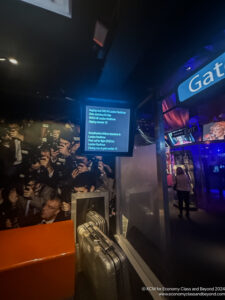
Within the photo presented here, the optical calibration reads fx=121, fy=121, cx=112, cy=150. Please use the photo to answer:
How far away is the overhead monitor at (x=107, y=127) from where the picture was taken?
66.9 inches

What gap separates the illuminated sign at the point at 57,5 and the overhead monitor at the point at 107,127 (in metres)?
0.88

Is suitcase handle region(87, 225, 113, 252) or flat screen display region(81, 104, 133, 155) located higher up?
flat screen display region(81, 104, 133, 155)

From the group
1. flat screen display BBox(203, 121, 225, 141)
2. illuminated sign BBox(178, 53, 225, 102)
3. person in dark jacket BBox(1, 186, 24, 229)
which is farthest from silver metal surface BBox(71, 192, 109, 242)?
flat screen display BBox(203, 121, 225, 141)

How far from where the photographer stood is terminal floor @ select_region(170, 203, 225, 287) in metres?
1.80

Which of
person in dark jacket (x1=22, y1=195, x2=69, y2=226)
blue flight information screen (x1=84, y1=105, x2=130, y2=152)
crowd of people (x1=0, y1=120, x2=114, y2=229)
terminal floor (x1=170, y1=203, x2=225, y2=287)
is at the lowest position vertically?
terminal floor (x1=170, y1=203, x2=225, y2=287)

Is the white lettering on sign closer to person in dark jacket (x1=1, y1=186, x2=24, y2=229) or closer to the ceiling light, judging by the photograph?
the ceiling light

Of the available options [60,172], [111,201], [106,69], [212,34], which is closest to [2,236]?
[60,172]

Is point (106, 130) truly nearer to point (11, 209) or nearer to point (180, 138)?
point (11, 209)

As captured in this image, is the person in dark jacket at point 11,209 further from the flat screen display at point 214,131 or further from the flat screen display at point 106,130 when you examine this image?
the flat screen display at point 214,131

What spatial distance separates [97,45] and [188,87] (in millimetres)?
1380

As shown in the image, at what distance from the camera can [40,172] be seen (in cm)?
184

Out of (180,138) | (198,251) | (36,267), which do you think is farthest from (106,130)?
(180,138)

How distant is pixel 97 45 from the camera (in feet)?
5.63

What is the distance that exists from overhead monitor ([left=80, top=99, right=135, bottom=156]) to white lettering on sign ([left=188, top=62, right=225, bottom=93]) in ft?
2.56
